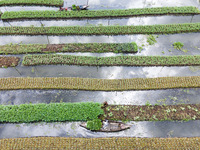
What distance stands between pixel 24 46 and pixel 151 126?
567 inches

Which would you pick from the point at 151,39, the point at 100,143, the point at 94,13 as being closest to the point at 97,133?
the point at 100,143

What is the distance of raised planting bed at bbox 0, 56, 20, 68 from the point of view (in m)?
14.9

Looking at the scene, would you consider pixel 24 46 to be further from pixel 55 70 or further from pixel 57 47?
pixel 55 70

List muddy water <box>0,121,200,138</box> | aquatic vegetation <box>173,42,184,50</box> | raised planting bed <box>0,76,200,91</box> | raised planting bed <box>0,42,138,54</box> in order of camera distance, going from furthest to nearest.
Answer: aquatic vegetation <box>173,42,184,50</box>, raised planting bed <box>0,42,138,54</box>, raised planting bed <box>0,76,200,91</box>, muddy water <box>0,121,200,138</box>

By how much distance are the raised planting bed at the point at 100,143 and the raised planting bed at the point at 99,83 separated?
13.5ft

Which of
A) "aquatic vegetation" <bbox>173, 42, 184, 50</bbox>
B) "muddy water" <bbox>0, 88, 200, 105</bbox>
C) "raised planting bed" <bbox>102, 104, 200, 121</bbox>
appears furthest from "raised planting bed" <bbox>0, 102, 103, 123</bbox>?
"aquatic vegetation" <bbox>173, 42, 184, 50</bbox>

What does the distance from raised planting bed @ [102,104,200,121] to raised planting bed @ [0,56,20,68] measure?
32.3ft

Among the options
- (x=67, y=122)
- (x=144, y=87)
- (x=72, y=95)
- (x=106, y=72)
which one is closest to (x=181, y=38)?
(x=144, y=87)

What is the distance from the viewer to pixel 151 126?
37.8 ft

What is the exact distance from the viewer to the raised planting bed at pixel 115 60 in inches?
584

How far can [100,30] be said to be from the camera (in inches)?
698

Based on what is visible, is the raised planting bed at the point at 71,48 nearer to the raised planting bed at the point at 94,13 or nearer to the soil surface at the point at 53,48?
the soil surface at the point at 53,48

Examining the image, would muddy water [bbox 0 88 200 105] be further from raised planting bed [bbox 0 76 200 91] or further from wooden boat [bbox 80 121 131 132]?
wooden boat [bbox 80 121 131 132]

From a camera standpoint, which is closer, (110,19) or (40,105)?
(40,105)
